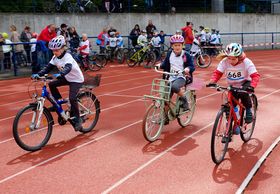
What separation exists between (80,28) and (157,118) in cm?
1510

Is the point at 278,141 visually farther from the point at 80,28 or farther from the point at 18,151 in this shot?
the point at 80,28

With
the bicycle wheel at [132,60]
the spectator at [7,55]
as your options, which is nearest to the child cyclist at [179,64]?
the spectator at [7,55]

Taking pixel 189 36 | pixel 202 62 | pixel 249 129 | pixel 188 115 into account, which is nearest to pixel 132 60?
pixel 189 36

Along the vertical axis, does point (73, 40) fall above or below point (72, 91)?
above

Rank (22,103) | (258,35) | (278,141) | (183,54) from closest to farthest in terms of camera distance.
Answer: (278,141)
(183,54)
(22,103)
(258,35)

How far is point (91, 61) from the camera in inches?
648

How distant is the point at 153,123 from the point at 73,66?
161cm

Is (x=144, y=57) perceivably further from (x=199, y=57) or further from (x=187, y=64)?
(x=187, y=64)

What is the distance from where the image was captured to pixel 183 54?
700 cm

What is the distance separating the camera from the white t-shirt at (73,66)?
654cm

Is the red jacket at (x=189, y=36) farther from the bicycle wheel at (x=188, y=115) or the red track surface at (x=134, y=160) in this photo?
the bicycle wheel at (x=188, y=115)

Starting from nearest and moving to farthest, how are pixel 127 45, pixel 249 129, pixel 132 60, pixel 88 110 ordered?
pixel 249 129 → pixel 88 110 → pixel 132 60 → pixel 127 45

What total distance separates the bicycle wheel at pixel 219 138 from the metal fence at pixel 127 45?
10.7 m

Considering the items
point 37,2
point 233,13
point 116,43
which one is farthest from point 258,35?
point 37,2
